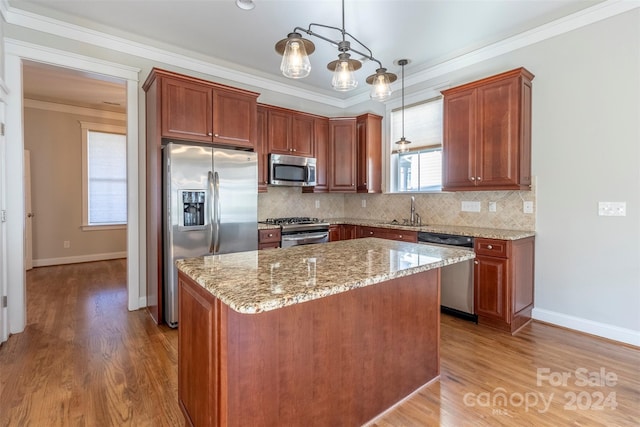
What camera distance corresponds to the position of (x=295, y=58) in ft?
6.00

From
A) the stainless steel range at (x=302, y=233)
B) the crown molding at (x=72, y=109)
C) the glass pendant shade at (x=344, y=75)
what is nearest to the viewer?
the glass pendant shade at (x=344, y=75)

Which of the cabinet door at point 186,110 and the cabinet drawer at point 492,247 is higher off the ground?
the cabinet door at point 186,110

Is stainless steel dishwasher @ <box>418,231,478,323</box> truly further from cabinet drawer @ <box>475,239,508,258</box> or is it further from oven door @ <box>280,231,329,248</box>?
oven door @ <box>280,231,329,248</box>

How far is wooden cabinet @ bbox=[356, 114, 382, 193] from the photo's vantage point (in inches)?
181

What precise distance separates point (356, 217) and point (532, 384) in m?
3.39

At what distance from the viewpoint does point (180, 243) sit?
3.00 meters

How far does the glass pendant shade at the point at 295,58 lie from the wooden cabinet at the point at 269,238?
2.10 metres

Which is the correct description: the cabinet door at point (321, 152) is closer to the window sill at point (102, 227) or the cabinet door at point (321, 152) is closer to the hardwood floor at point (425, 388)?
the hardwood floor at point (425, 388)

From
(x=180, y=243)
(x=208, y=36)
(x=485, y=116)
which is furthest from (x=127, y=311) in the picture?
(x=485, y=116)

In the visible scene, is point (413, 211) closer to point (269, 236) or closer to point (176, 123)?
point (269, 236)

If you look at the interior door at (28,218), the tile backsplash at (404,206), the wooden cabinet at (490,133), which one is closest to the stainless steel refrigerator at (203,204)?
the tile backsplash at (404,206)

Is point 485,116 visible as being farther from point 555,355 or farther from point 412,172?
point 555,355

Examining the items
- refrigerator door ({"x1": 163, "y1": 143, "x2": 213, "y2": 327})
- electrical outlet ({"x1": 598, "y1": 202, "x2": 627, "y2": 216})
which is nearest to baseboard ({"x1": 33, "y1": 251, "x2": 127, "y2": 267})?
refrigerator door ({"x1": 163, "y1": 143, "x2": 213, "y2": 327})

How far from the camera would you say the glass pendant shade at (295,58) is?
1.80m
